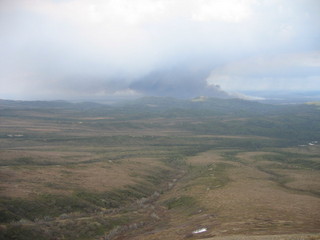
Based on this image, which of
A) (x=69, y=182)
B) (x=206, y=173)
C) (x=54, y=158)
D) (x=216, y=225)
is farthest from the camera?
(x=54, y=158)

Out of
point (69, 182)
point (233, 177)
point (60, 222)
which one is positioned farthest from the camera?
point (233, 177)

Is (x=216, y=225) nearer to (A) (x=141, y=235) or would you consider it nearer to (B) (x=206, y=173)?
(A) (x=141, y=235)

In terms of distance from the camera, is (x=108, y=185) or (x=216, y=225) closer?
(x=216, y=225)

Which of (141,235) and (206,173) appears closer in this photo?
(141,235)

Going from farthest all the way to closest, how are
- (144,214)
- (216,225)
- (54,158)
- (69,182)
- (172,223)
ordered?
(54,158), (69,182), (144,214), (172,223), (216,225)

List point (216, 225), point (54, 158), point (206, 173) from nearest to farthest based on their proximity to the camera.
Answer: point (216, 225)
point (206, 173)
point (54, 158)

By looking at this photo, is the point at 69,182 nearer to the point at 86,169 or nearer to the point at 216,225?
the point at 86,169

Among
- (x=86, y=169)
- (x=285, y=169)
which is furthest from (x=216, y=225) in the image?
(x=285, y=169)

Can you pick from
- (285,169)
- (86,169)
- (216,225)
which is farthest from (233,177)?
(216,225)

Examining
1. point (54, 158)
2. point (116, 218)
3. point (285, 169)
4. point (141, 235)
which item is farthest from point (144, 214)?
point (285, 169)
